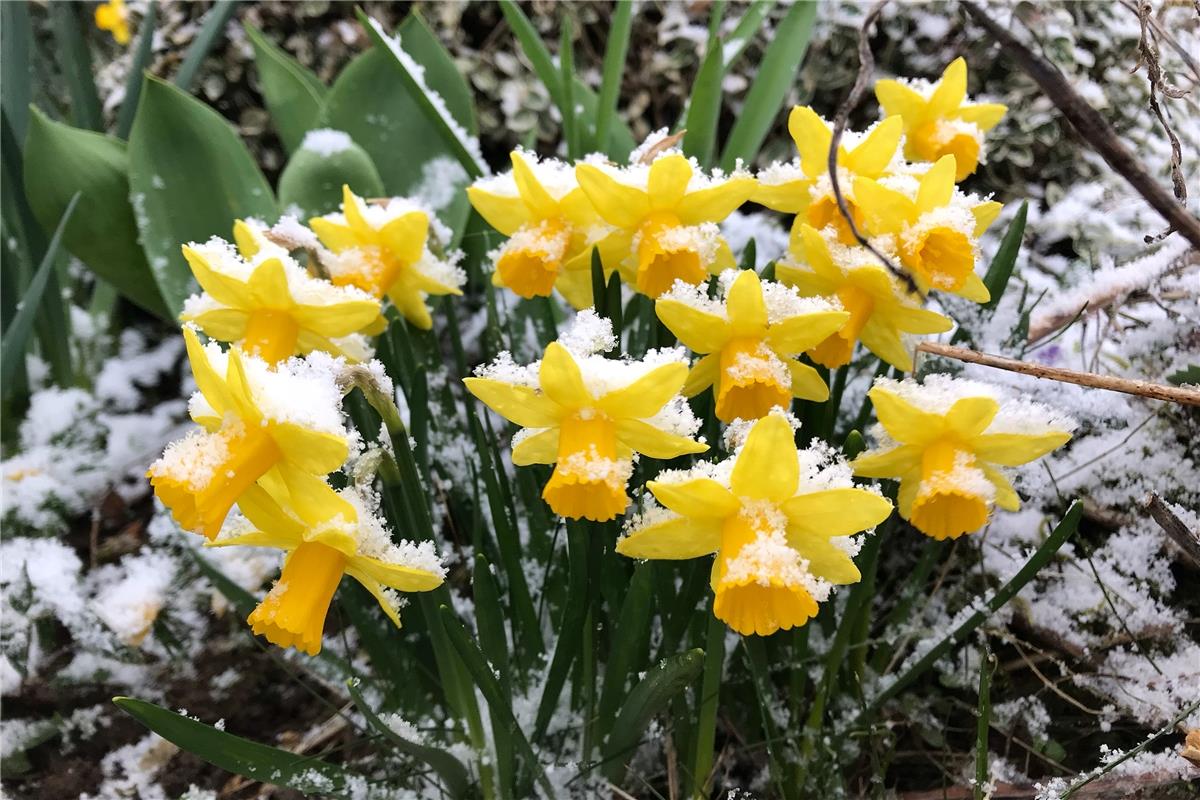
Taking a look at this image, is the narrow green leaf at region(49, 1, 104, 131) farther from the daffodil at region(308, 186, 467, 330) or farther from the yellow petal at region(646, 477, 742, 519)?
the yellow petal at region(646, 477, 742, 519)

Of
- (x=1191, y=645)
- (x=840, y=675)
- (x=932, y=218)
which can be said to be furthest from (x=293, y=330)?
(x=1191, y=645)

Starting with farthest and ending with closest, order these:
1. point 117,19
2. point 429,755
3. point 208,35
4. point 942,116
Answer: point 117,19 → point 208,35 → point 942,116 → point 429,755

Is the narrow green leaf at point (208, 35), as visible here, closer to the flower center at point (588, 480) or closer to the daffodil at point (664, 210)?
the daffodil at point (664, 210)

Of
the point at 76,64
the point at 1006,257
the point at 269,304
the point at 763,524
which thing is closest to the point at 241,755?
the point at 269,304

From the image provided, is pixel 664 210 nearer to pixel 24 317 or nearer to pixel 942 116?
pixel 942 116

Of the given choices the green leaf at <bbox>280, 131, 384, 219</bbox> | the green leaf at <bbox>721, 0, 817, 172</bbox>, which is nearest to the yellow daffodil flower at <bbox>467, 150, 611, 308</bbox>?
the green leaf at <bbox>280, 131, 384, 219</bbox>

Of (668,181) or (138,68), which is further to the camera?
(138,68)

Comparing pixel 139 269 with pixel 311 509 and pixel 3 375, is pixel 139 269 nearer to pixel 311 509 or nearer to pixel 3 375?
pixel 3 375
